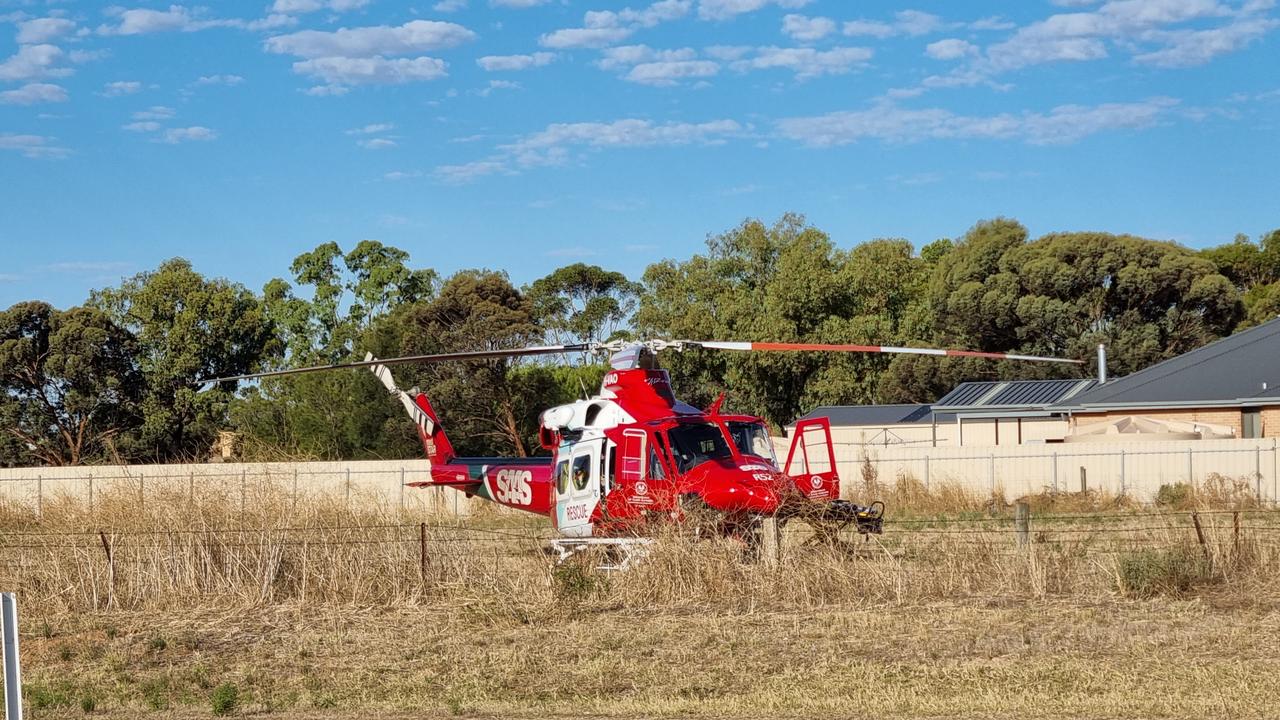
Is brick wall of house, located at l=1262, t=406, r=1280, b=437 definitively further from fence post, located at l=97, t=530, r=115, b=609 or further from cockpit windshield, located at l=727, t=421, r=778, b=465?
fence post, located at l=97, t=530, r=115, b=609

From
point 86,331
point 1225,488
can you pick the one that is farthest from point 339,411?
point 1225,488

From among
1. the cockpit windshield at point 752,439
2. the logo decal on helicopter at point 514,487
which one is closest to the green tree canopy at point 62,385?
the logo decal on helicopter at point 514,487

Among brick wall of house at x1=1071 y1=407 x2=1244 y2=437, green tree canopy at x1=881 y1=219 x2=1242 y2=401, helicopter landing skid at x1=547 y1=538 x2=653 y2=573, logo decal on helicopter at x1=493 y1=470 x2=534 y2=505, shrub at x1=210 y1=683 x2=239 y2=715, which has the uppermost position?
green tree canopy at x1=881 y1=219 x2=1242 y2=401

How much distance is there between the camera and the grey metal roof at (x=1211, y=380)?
3381 cm

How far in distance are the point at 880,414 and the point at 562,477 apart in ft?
105

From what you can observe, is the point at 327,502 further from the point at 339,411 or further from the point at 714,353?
the point at 714,353

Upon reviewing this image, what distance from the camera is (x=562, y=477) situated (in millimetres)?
18188

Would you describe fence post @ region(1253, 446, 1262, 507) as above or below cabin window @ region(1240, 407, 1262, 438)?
below

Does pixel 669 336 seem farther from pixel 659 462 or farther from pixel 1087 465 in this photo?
pixel 659 462

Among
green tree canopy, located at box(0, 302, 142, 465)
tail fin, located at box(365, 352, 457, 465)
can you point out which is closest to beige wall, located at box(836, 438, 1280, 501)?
tail fin, located at box(365, 352, 457, 465)

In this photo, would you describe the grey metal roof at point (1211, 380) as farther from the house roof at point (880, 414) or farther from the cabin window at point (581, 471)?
the cabin window at point (581, 471)

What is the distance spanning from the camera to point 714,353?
5669 cm

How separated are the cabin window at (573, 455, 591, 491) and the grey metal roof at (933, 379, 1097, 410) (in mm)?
25259

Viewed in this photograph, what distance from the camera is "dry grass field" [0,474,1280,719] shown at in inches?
401
